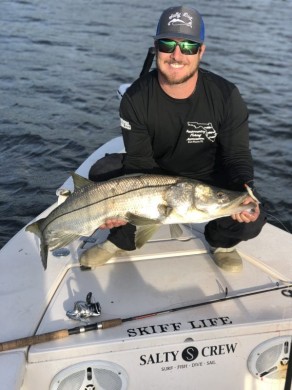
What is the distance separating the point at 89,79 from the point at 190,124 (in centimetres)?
972

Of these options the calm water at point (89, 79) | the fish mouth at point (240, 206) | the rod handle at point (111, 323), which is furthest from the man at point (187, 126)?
the calm water at point (89, 79)

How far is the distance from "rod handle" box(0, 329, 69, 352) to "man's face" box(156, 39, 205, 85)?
2193 millimetres

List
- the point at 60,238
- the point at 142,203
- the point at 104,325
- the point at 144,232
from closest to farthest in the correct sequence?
the point at 104,325 → the point at 142,203 → the point at 144,232 → the point at 60,238

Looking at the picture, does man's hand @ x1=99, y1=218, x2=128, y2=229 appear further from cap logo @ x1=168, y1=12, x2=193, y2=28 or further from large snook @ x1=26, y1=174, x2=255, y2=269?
cap logo @ x1=168, y1=12, x2=193, y2=28

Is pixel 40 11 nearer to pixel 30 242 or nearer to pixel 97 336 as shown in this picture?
pixel 30 242

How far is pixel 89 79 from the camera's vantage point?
1359 centimetres

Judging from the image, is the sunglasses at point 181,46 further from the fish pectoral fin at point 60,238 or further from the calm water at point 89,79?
the calm water at point 89,79

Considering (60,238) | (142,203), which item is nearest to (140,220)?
(142,203)

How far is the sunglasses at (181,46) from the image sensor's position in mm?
4105

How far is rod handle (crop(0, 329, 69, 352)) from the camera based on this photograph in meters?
3.35

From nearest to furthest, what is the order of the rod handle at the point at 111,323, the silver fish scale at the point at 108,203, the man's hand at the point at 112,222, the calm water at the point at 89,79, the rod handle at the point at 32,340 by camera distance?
the rod handle at the point at 32,340, the rod handle at the point at 111,323, the silver fish scale at the point at 108,203, the man's hand at the point at 112,222, the calm water at the point at 89,79

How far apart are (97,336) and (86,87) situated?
33.8 ft

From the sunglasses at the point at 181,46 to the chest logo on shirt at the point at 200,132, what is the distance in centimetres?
61

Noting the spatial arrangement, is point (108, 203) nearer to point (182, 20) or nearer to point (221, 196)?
point (221, 196)
